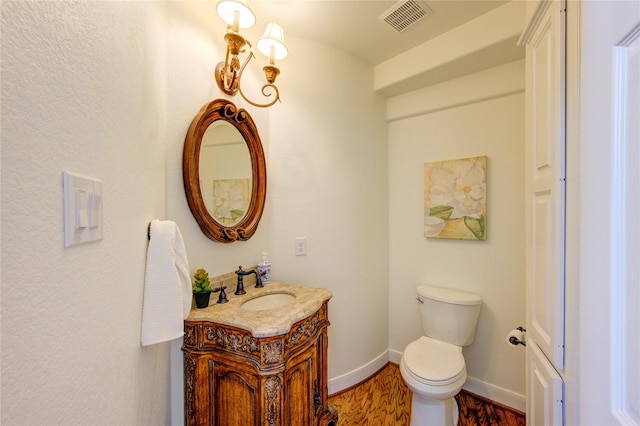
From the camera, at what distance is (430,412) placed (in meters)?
1.52

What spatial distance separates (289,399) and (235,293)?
0.57 m

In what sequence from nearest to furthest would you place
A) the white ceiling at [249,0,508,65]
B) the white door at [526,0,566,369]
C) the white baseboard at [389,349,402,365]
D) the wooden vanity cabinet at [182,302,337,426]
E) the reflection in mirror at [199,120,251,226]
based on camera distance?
the white door at [526,0,566,369]
the wooden vanity cabinet at [182,302,337,426]
the reflection in mirror at [199,120,251,226]
the white ceiling at [249,0,508,65]
the white baseboard at [389,349,402,365]

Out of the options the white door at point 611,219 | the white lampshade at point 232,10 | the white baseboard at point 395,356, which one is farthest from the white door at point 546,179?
the white baseboard at point 395,356

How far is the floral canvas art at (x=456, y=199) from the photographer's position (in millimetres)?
1911

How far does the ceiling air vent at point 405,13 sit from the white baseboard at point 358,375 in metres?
2.47

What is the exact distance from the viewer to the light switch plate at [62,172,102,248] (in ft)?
1.67

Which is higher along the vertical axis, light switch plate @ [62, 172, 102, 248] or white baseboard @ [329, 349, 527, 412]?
light switch plate @ [62, 172, 102, 248]

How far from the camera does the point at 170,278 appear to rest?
94cm

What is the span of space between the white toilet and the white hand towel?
1314 millimetres

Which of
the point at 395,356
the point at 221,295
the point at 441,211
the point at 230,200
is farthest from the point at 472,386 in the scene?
the point at 230,200

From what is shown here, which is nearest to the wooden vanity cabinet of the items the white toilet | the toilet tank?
the white toilet

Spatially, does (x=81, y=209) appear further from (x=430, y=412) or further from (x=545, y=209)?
(x=430, y=412)

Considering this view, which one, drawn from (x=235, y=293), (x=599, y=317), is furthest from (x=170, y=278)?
(x=599, y=317)

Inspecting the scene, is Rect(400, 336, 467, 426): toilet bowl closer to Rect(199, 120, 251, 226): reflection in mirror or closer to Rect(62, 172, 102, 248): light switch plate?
Rect(199, 120, 251, 226): reflection in mirror
